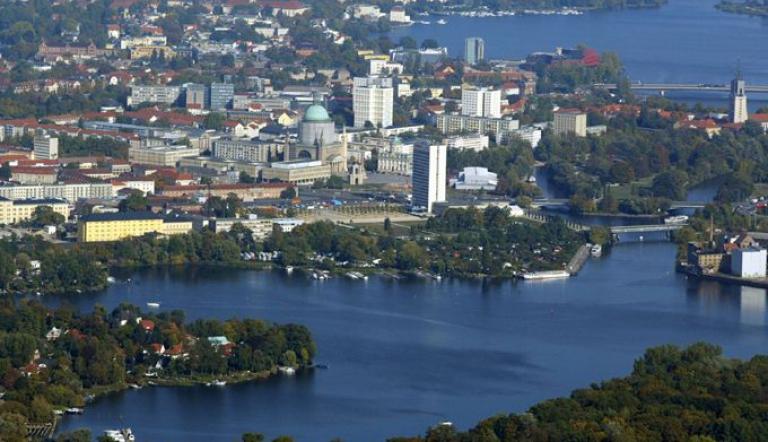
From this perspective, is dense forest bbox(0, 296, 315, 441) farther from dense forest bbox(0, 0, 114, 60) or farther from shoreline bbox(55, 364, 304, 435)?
dense forest bbox(0, 0, 114, 60)

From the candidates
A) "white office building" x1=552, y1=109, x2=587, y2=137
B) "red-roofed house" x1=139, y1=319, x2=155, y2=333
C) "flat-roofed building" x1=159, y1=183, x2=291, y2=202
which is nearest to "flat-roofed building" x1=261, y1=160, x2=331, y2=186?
"flat-roofed building" x1=159, y1=183, x2=291, y2=202

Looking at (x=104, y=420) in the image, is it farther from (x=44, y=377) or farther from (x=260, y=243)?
(x=260, y=243)

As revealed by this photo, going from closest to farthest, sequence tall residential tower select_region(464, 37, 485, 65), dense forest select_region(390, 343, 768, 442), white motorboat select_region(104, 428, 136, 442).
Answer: dense forest select_region(390, 343, 768, 442), white motorboat select_region(104, 428, 136, 442), tall residential tower select_region(464, 37, 485, 65)

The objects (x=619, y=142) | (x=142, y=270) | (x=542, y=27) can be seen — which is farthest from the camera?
(x=542, y=27)

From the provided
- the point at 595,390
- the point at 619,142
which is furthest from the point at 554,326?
the point at 619,142

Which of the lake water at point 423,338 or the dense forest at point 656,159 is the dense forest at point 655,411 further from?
the dense forest at point 656,159

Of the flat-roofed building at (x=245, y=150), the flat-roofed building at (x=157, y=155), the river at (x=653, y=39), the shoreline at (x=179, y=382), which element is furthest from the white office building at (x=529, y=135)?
the shoreline at (x=179, y=382)

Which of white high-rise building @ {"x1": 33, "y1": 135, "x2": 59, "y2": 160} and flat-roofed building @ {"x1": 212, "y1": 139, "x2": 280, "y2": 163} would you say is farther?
flat-roofed building @ {"x1": 212, "y1": 139, "x2": 280, "y2": 163}
